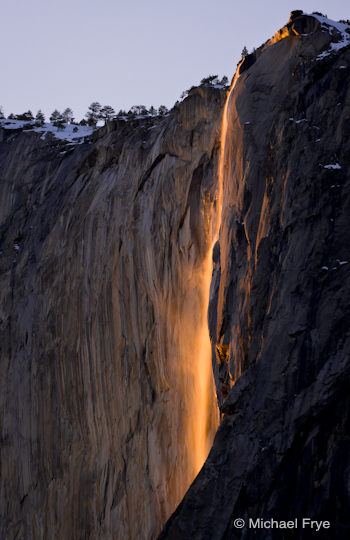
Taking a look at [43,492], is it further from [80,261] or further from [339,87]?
[339,87]

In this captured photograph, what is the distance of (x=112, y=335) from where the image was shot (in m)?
29.5

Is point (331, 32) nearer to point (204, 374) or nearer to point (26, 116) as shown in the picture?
point (204, 374)

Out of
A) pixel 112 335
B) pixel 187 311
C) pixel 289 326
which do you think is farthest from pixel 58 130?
pixel 289 326

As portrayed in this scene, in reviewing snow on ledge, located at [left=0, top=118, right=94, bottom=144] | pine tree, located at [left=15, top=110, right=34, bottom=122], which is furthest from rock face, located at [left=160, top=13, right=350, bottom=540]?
pine tree, located at [left=15, top=110, right=34, bottom=122]

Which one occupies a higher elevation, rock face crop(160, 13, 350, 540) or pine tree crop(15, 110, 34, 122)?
pine tree crop(15, 110, 34, 122)

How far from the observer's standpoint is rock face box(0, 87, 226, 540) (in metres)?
25.9

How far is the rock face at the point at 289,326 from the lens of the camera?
1575 centimetres

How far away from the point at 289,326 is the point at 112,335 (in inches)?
536

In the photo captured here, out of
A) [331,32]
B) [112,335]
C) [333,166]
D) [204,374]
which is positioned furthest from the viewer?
[112,335]

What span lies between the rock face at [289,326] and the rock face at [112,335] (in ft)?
18.8

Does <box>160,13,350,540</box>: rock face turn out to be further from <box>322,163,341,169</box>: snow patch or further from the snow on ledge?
the snow on ledge

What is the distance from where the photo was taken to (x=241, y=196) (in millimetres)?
20719

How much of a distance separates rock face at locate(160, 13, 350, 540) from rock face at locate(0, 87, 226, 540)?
18.8 feet

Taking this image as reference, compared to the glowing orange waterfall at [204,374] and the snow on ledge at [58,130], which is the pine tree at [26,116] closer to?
the snow on ledge at [58,130]
